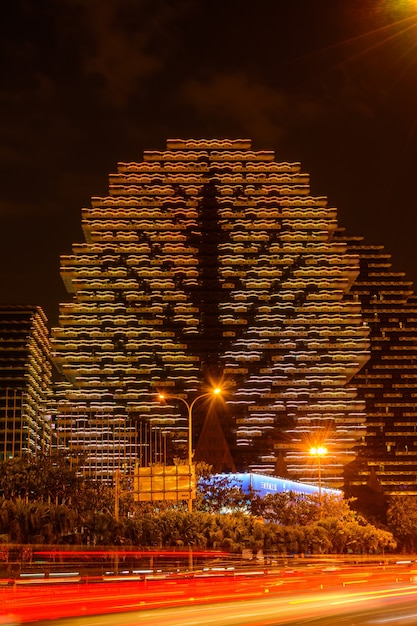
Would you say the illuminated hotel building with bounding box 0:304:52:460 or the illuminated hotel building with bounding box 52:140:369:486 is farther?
the illuminated hotel building with bounding box 0:304:52:460

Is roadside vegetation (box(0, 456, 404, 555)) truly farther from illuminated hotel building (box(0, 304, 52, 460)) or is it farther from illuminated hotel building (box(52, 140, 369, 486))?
illuminated hotel building (box(0, 304, 52, 460))

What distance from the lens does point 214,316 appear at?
15200 centimetres

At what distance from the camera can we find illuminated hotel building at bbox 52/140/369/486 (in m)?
142

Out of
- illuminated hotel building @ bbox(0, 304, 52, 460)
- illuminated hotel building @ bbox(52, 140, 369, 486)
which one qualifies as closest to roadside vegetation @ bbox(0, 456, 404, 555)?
illuminated hotel building @ bbox(52, 140, 369, 486)

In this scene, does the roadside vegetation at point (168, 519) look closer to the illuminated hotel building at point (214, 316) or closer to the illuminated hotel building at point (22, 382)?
the illuminated hotel building at point (214, 316)

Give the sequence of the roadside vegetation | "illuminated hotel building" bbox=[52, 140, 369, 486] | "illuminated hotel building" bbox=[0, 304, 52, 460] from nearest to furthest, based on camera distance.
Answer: the roadside vegetation
"illuminated hotel building" bbox=[52, 140, 369, 486]
"illuminated hotel building" bbox=[0, 304, 52, 460]

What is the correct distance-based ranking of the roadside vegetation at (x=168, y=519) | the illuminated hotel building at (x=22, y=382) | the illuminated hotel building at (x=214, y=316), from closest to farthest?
the roadside vegetation at (x=168, y=519)
the illuminated hotel building at (x=214, y=316)
the illuminated hotel building at (x=22, y=382)

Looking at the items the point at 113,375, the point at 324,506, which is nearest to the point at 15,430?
the point at 113,375

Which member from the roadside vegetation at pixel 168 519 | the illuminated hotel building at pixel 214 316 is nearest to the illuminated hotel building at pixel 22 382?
the illuminated hotel building at pixel 214 316

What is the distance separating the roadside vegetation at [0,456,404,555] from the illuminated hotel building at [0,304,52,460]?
301 ft

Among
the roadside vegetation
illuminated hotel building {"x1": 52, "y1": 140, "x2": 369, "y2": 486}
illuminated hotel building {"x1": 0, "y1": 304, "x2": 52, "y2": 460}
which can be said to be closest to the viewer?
the roadside vegetation

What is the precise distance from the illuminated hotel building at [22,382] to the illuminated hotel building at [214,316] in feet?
79.5

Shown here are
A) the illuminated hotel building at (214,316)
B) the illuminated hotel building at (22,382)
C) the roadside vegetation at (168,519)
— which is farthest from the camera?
the illuminated hotel building at (22,382)

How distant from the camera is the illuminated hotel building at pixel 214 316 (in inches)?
5600
